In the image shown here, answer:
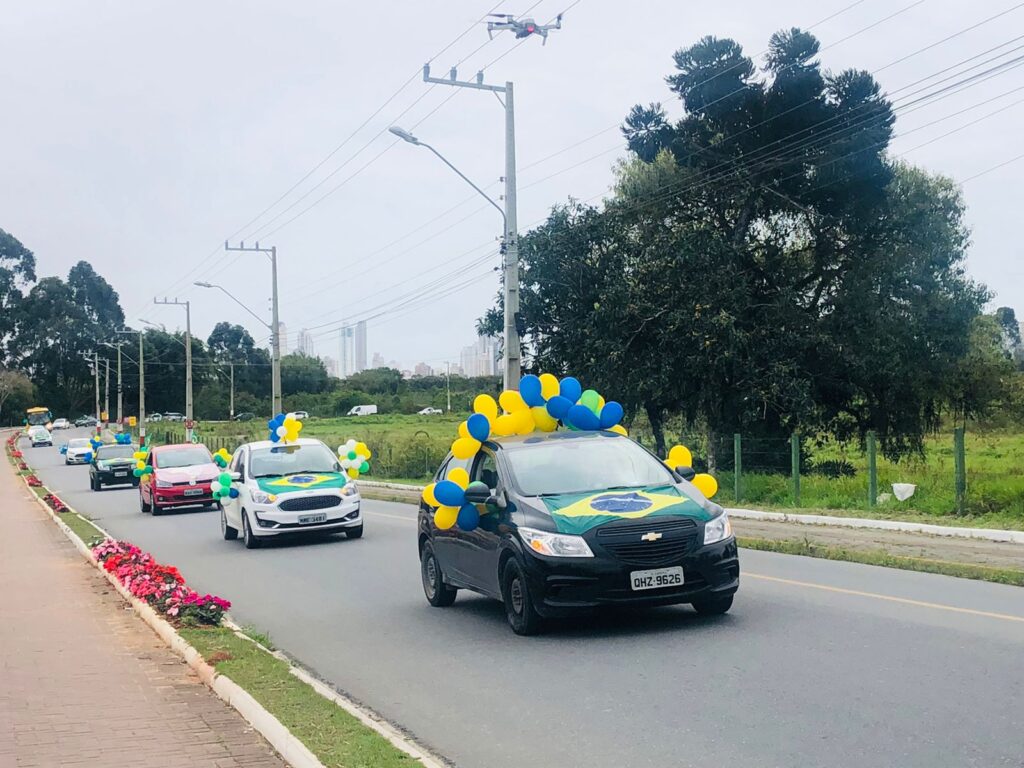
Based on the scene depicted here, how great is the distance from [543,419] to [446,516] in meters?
1.74

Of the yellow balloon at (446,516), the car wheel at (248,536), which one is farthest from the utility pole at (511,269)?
the yellow balloon at (446,516)

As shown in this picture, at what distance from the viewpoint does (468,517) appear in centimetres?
1059

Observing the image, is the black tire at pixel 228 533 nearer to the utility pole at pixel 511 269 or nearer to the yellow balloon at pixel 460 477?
the utility pole at pixel 511 269

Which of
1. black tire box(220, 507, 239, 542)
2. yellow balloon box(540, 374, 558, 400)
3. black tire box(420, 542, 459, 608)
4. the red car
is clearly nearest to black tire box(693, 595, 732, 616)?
black tire box(420, 542, 459, 608)

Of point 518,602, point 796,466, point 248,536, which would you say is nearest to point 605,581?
point 518,602

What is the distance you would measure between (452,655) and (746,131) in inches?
1105

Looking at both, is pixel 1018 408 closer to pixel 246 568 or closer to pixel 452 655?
pixel 246 568

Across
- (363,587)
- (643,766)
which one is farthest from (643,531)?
(363,587)

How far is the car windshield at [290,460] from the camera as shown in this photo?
19453mm

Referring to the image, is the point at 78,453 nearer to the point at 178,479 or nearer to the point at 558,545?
the point at 178,479

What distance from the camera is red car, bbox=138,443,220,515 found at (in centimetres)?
2847

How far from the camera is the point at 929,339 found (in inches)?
1291

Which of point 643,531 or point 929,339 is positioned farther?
point 929,339

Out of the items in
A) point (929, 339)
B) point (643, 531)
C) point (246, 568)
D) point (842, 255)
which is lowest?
point (246, 568)
